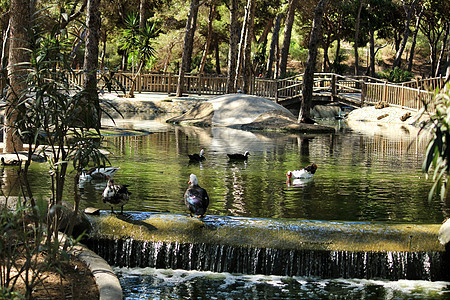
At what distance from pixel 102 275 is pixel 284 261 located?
2.57 meters

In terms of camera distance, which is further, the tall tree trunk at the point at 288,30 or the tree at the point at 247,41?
the tall tree trunk at the point at 288,30

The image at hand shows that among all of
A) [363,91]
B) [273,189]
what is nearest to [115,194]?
[273,189]

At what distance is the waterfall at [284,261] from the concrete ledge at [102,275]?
106 cm

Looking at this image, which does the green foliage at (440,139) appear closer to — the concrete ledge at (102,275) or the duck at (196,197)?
the concrete ledge at (102,275)

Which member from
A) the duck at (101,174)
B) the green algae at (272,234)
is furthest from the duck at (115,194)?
the duck at (101,174)

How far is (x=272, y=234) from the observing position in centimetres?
812

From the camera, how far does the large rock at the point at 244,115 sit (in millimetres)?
26109

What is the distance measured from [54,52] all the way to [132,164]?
8290mm

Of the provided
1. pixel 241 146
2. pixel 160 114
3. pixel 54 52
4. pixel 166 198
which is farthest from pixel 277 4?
pixel 54 52

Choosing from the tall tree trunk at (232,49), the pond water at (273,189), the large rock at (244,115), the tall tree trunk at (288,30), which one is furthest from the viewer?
the tall tree trunk at (288,30)

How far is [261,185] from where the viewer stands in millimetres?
12359

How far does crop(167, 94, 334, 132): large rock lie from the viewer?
26109mm

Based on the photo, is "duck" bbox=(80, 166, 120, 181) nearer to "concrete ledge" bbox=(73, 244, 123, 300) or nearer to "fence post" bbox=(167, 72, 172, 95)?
"concrete ledge" bbox=(73, 244, 123, 300)

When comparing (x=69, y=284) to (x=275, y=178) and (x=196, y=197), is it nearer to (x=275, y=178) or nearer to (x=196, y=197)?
(x=196, y=197)
